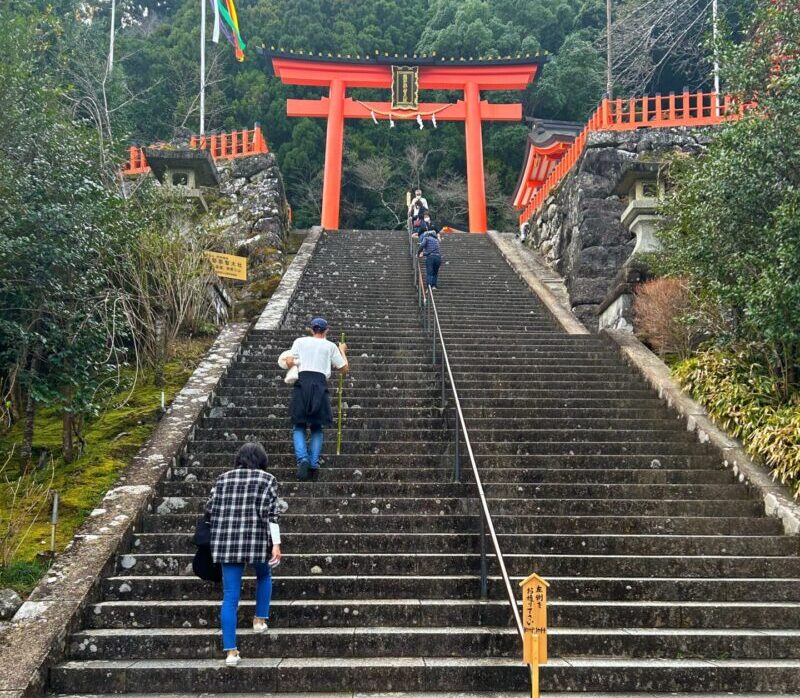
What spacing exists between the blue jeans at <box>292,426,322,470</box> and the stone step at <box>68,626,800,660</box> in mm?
1918

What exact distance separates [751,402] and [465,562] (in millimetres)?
3461

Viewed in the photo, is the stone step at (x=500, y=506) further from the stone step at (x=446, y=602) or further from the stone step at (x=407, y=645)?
the stone step at (x=407, y=645)

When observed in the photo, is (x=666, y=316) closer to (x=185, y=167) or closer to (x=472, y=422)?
(x=472, y=422)

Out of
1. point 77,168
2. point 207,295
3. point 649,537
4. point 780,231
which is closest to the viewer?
point 649,537

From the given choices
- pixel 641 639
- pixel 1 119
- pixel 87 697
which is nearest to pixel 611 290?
pixel 641 639

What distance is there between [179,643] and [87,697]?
523 mm

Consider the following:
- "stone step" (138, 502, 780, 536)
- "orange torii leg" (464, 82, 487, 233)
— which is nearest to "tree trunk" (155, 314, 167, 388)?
"stone step" (138, 502, 780, 536)

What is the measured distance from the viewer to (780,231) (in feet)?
20.2

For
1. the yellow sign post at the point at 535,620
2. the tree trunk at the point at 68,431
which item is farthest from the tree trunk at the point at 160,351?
the yellow sign post at the point at 535,620

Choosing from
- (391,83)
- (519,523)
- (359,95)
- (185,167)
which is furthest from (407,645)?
(359,95)

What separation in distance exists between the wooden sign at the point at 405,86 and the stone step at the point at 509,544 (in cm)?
1834

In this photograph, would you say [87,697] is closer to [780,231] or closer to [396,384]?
[396,384]

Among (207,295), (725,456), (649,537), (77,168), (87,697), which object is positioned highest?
(77,168)

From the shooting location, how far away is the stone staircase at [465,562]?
3865 millimetres
